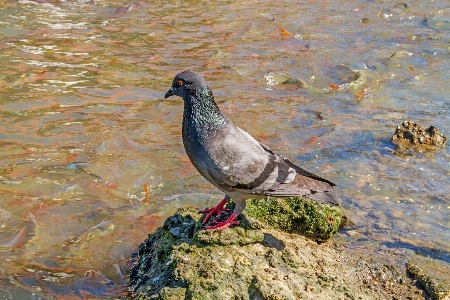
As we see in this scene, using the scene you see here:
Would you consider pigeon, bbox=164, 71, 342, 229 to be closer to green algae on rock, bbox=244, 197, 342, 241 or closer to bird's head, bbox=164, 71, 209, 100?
bird's head, bbox=164, 71, 209, 100

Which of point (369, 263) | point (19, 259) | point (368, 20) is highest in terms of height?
point (368, 20)

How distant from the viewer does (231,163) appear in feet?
15.5

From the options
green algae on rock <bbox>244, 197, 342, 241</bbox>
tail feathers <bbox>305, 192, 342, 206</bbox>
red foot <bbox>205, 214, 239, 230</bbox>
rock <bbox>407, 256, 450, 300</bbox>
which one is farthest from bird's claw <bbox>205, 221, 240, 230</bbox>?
rock <bbox>407, 256, 450, 300</bbox>

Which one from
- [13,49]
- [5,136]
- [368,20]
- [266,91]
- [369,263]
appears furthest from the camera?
[368,20]

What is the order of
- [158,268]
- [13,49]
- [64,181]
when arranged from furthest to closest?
[13,49]
[64,181]
[158,268]

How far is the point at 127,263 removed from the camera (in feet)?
17.9

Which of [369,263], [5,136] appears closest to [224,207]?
[369,263]

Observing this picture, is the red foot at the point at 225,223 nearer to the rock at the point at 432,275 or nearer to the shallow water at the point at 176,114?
the shallow water at the point at 176,114

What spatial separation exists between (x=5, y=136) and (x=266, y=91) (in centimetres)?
417

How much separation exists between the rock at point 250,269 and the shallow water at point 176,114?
0.63 m

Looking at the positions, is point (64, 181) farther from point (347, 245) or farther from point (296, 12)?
point (296, 12)

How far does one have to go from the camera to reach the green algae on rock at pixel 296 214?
5.11m

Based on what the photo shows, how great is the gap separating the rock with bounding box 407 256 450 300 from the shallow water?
0.22 meters

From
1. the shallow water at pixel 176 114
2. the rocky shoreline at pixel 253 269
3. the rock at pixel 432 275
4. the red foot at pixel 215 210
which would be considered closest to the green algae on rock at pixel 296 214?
the rocky shoreline at pixel 253 269
